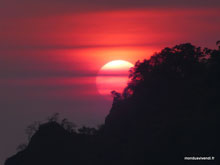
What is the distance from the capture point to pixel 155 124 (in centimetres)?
12588

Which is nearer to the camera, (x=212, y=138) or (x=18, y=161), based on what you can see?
(x=212, y=138)

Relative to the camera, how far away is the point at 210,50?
13512cm

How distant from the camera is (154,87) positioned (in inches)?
5364

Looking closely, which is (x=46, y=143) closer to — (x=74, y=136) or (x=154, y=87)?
(x=74, y=136)

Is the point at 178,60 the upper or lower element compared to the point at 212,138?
upper

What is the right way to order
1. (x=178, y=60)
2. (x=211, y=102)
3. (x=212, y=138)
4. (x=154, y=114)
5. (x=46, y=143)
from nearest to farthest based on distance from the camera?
(x=212, y=138), (x=211, y=102), (x=154, y=114), (x=178, y=60), (x=46, y=143)

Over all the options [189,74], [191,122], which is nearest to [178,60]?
[189,74]

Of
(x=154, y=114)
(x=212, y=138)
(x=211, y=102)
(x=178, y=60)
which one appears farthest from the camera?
(x=178, y=60)

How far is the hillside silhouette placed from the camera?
385 feet

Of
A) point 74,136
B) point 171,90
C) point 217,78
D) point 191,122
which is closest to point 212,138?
point 191,122

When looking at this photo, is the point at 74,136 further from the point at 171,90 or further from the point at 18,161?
the point at 171,90

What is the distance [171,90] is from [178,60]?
8.13m

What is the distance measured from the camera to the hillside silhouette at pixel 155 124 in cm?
11731

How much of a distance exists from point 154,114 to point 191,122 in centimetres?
1473
